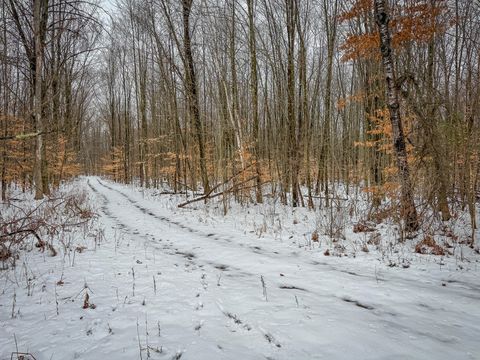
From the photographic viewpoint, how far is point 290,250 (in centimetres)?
605

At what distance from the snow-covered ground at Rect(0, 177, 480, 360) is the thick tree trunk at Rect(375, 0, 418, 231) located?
3.86 feet

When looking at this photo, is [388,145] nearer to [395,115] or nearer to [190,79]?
[395,115]

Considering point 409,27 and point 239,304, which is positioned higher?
point 409,27

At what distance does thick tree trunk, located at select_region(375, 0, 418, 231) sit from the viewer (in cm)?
643

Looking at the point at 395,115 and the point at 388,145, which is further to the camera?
the point at 388,145

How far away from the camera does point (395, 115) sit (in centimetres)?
666

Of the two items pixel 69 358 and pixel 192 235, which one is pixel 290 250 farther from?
pixel 69 358

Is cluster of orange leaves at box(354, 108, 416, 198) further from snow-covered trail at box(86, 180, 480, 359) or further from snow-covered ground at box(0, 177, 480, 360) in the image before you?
snow-covered trail at box(86, 180, 480, 359)

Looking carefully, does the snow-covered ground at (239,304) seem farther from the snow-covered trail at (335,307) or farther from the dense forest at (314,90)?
the dense forest at (314,90)

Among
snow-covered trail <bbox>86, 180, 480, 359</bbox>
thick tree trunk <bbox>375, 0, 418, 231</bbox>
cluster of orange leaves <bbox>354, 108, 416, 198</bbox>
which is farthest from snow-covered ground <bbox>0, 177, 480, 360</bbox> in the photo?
cluster of orange leaves <bbox>354, 108, 416, 198</bbox>

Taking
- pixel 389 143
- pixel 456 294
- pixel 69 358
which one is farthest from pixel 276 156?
pixel 69 358

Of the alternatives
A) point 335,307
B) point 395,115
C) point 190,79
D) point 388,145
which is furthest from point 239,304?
point 190,79

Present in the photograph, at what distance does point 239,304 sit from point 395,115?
5906 millimetres

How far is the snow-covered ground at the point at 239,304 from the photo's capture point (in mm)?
2539
